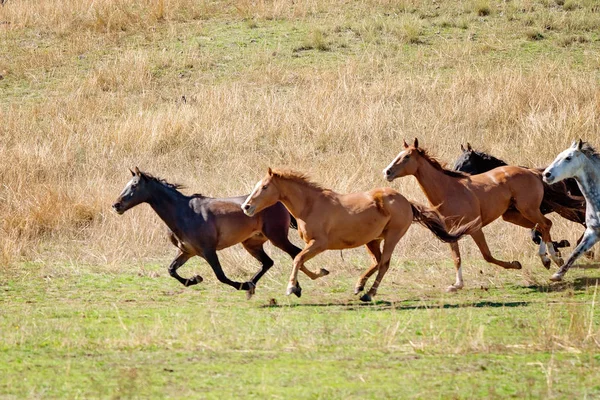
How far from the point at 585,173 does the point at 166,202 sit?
16.1 feet

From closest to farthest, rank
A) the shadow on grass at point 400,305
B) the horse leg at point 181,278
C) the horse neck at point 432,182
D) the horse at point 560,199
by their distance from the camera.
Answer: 1. the shadow on grass at point 400,305
2. the horse leg at point 181,278
3. the horse neck at point 432,182
4. the horse at point 560,199

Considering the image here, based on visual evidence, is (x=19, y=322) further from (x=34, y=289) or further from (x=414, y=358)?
(x=414, y=358)

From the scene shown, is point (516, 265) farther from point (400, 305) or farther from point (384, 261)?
point (400, 305)

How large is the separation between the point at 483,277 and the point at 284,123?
756 cm

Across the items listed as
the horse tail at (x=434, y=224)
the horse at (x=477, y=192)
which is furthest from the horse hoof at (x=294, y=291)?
the horse at (x=477, y=192)

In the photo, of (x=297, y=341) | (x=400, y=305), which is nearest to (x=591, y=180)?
(x=400, y=305)

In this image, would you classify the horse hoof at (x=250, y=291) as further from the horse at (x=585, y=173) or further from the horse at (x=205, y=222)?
the horse at (x=585, y=173)

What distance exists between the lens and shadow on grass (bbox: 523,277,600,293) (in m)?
12.4

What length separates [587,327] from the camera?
31.3 ft

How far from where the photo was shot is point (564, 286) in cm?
1256

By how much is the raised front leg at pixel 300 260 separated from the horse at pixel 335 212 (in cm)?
1

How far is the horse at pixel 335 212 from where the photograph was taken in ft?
38.6

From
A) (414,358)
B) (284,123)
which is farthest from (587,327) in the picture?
(284,123)

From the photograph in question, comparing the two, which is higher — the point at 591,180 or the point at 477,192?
the point at 591,180
